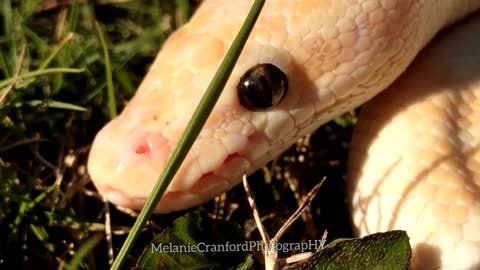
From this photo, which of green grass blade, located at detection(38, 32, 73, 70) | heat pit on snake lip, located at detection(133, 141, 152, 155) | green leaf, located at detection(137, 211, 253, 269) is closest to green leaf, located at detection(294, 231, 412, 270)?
green leaf, located at detection(137, 211, 253, 269)

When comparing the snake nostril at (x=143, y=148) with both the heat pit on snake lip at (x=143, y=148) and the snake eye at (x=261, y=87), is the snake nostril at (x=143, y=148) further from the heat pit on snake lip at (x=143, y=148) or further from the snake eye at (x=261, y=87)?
the snake eye at (x=261, y=87)

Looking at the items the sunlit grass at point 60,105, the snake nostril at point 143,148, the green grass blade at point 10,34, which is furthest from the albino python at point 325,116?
the green grass blade at point 10,34

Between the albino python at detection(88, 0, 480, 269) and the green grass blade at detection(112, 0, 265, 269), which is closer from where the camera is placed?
the green grass blade at detection(112, 0, 265, 269)

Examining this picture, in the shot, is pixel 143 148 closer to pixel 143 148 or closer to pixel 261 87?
pixel 143 148

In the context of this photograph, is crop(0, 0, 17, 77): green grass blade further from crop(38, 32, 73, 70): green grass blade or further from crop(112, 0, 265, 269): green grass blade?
crop(112, 0, 265, 269): green grass blade

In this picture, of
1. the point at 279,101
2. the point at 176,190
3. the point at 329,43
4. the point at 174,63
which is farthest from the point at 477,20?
the point at 176,190

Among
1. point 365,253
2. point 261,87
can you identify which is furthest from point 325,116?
point 365,253

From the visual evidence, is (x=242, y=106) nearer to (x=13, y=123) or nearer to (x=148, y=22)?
(x=13, y=123)
